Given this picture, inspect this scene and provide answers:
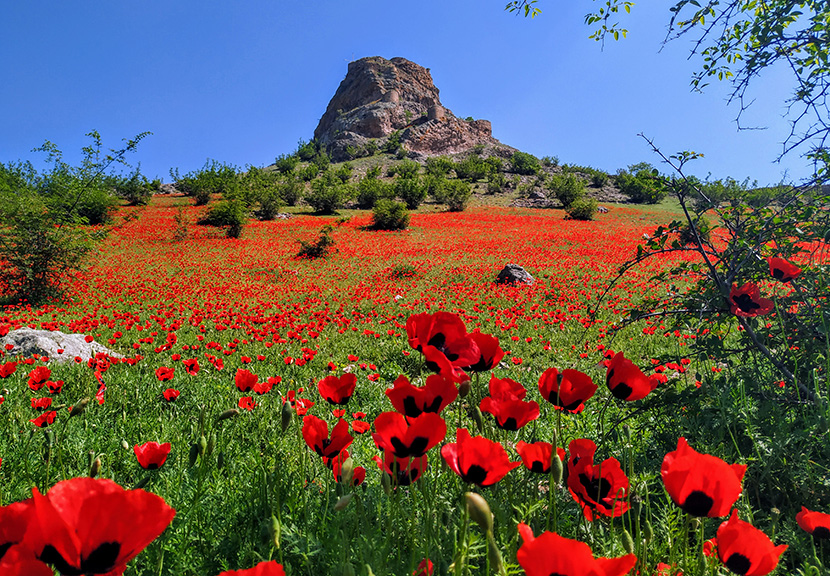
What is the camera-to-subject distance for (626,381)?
4.22 feet

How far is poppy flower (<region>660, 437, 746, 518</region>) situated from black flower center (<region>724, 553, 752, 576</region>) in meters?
0.10

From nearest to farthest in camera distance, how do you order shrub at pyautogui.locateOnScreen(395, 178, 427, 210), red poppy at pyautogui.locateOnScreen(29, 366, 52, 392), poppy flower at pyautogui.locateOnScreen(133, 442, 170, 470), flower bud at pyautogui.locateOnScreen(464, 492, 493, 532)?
flower bud at pyautogui.locateOnScreen(464, 492, 493, 532), poppy flower at pyautogui.locateOnScreen(133, 442, 170, 470), red poppy at pyautogui.locateOnScreen(29, 366, 52, 392), shrub at pyautogui.locateOnScreen(395, 178, 427, 210)

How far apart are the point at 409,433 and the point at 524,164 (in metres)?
65.9

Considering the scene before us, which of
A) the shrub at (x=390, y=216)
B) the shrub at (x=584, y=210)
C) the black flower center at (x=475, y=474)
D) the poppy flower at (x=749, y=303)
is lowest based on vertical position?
the black flower center at (x=475, y=474)

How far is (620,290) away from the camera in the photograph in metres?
10.3

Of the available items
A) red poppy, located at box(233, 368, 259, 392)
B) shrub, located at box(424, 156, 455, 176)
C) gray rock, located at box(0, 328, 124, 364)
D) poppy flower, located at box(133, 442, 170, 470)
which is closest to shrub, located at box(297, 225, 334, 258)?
gray rock, located at box(0, 328, 124, 364)

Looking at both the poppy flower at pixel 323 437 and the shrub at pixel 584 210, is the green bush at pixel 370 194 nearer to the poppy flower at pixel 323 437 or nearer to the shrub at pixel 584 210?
the shrub at pixel 584 210

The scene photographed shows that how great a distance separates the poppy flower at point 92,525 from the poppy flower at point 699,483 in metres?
1.01

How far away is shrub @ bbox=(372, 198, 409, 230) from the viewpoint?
24078 millimetres

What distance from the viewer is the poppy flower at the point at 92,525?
0.57m

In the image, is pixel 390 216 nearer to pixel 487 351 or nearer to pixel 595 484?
pixel 487 351

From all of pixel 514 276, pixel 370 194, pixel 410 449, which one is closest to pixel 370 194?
pixel 370 194

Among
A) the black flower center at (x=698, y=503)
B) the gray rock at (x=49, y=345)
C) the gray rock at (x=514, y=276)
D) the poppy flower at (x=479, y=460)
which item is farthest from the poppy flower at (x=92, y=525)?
the gray rock at (x=514, y=276)

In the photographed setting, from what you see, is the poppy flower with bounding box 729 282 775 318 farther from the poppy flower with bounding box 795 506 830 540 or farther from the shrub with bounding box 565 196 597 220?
the shrub with bounding box 565 196 597 220
